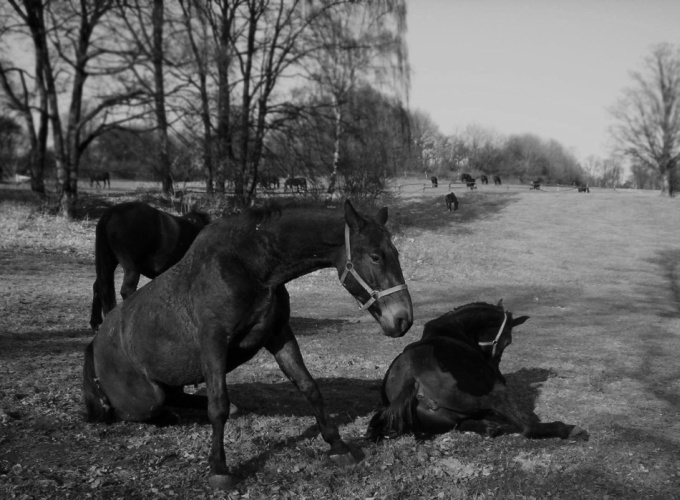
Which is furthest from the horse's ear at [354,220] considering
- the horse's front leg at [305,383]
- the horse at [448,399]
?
the horse at [448,399]

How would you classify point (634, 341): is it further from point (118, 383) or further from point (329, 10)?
point (329, 10)

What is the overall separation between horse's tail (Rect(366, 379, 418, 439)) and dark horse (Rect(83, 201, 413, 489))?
1.44 feet

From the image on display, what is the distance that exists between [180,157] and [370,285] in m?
18.9

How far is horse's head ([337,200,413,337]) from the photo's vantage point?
3873 mm

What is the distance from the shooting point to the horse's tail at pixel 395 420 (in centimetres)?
474

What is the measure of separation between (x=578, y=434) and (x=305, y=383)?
234 cm

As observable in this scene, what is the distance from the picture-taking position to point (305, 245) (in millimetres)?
4133

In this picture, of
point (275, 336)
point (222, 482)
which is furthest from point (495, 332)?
point (222, 482)

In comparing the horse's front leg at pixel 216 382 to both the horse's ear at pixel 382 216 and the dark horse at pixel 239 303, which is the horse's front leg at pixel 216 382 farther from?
the horse's ear at pixel 382 216

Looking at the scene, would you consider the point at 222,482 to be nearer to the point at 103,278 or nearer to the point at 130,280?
the point at 103,278

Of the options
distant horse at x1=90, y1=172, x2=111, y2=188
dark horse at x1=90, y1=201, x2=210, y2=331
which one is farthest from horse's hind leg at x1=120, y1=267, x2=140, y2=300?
distant horse at x1=90, y1=172, x2=111, y2=188

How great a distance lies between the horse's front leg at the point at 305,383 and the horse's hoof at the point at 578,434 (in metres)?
1.84

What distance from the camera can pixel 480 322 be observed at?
552 cm

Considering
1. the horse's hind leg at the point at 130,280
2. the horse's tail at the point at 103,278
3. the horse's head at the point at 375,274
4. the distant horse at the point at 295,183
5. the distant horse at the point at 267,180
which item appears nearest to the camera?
the horse's head at the point at 375,274
